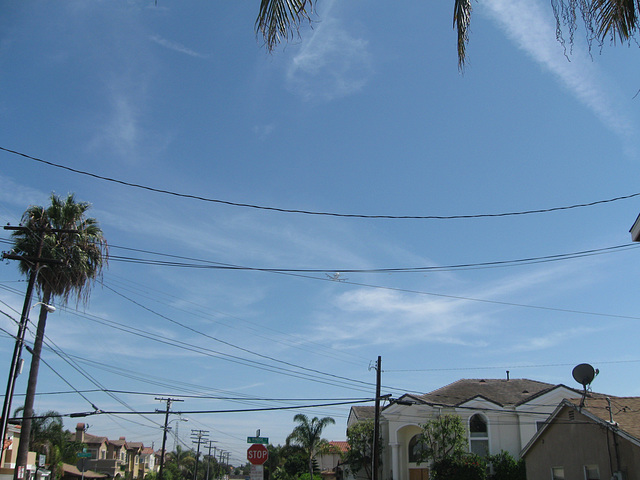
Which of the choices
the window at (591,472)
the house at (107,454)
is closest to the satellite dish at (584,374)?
the window at (591,472)

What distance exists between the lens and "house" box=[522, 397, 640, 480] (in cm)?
1773

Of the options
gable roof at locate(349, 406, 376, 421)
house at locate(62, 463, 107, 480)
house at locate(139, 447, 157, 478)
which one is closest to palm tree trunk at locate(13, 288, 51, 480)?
gable roof at locate(349, 406, 376, 421)

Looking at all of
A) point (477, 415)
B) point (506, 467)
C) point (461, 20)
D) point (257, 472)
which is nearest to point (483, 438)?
point (477, 415)

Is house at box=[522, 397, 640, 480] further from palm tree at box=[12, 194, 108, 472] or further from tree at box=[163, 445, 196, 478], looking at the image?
tree at box=[163, 445, 196, 478]

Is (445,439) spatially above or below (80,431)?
below

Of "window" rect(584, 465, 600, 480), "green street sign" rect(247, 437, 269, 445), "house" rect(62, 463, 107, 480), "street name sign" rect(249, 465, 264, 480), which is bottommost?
"house" rect(62, 463, 107, 480)

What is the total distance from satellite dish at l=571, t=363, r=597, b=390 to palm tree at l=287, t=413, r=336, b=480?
175 ft

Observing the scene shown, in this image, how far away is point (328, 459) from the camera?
9400 cm

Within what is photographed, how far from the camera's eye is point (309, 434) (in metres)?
69.6

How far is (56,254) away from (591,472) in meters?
23.6

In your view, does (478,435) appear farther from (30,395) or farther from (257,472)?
(30,395)

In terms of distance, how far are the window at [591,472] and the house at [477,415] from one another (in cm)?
1861

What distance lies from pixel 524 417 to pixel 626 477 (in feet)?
82.8

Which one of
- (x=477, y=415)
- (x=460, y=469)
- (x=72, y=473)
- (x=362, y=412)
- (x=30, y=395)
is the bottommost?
(x=72, y=473)
